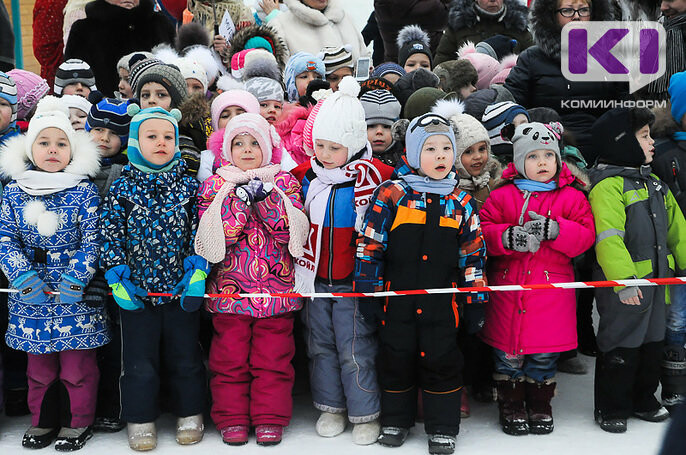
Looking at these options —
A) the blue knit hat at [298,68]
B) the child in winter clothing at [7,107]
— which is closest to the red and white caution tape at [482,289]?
the child in winter clothing at [7,107]

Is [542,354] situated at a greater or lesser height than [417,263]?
lesser

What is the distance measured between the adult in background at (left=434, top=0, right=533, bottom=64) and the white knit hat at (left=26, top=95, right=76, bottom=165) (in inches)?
170

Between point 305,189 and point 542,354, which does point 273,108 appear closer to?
point 305,189

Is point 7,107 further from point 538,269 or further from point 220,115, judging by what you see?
point 538,269

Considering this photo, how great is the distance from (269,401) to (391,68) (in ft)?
9.70

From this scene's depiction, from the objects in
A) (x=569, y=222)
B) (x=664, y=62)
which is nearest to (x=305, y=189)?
(x=569, y=222)

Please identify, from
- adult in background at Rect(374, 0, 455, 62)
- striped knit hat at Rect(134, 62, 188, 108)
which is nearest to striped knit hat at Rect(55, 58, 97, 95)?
striped knit hat at Rect(134, 62, 188, 108)

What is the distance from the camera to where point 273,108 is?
16.4 ft

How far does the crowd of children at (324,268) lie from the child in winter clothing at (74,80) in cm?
116

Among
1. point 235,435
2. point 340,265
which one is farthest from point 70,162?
point 235,435

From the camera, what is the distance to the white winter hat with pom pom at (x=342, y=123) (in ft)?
13.1

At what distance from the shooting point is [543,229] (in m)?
3.89

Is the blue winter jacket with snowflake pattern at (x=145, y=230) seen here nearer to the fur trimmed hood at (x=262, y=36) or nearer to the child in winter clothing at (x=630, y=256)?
the child in winter clothing at (x=630, y=256)

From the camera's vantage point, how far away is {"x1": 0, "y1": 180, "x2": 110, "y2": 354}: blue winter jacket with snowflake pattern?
12.6 ft
